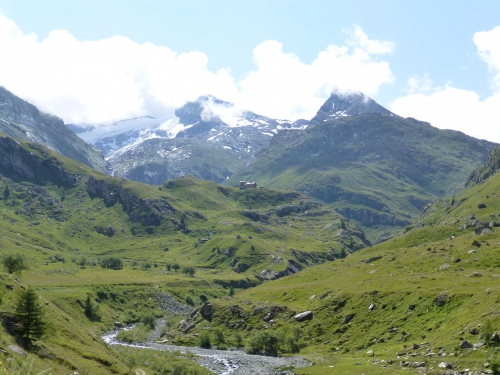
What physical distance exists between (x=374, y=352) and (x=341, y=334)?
76.3ft

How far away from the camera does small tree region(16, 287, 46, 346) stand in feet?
212

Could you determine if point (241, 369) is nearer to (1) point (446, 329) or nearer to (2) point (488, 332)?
(1) point (446, 329)

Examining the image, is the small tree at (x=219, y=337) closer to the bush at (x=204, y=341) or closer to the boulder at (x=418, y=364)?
the bush at (x=204, y=341)

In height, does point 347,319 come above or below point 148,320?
above

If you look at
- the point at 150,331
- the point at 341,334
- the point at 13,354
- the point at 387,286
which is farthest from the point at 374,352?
the point at 150,331

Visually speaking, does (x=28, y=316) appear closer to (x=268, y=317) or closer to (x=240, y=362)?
(x=240, y=362)

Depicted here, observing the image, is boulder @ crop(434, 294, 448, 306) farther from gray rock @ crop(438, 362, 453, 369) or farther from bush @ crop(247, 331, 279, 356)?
bush @ crop(247, 331, 279, 356)

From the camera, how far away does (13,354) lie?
53.6 m

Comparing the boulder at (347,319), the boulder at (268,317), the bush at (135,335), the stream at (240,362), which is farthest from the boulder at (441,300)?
the bush at (135,335)

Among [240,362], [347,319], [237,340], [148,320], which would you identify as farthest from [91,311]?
[347,319]

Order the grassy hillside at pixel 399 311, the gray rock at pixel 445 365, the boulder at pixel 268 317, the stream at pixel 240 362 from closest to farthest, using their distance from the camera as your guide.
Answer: the gray rock at pixel 445 365
the grassy hillside at pixel 399 311
the stream at pixel 240 362
the boulder at pixel 268 317

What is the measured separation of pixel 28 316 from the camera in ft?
213

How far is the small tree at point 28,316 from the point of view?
64500 millimetres

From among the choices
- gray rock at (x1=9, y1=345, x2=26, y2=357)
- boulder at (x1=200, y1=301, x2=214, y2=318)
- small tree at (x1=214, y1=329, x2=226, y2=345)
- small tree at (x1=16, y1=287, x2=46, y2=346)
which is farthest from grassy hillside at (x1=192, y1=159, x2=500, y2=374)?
gray rock at (x1=9, y1=345, x2=26, y2=357)
